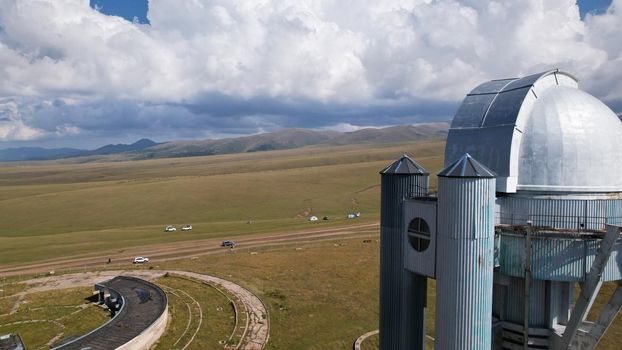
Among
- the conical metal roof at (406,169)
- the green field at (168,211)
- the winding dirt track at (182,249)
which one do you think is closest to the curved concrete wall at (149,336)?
the conical metal roof at (406,169)

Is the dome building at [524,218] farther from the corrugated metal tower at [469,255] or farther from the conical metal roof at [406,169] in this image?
the conical metal roof at [406,169]

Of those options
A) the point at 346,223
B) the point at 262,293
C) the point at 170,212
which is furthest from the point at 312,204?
the point at 262,293

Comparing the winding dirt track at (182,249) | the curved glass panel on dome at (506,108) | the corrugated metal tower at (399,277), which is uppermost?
the curved glass panel on dome at (506,108)

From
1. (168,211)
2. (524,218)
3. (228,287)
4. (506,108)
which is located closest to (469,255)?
(524,218)

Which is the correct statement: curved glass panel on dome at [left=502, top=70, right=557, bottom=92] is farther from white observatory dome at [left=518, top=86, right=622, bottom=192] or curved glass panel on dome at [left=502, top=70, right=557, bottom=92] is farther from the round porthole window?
the round porthole window

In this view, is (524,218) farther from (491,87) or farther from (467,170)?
(491,87)

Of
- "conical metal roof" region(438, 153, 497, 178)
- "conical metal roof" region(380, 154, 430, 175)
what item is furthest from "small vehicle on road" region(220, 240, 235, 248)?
"conical metal roof" region(438, 153, 497, 178)

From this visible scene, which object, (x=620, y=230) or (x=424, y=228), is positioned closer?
Answer: (x=620, y=230)

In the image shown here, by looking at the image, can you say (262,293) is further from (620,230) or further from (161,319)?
(620,230)
